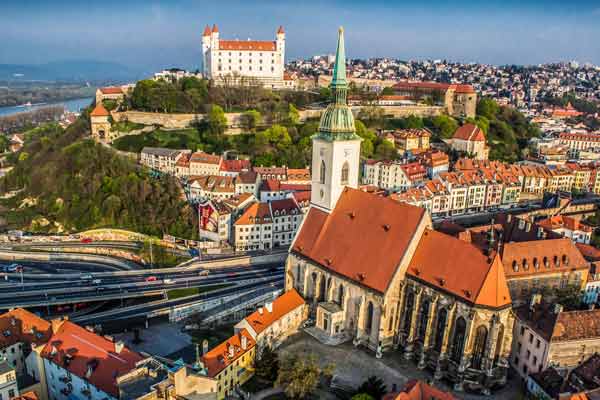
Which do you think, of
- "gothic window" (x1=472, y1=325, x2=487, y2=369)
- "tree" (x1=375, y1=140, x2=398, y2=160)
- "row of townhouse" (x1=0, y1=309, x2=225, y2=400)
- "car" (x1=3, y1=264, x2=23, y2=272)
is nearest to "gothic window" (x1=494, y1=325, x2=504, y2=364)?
"gothic window" (x1=472, y1=325, x2=487, y2=369)

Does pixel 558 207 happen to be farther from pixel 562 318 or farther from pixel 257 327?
pixel 257 327

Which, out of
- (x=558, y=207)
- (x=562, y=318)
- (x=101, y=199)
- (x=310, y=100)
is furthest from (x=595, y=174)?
(x=101, y=199)

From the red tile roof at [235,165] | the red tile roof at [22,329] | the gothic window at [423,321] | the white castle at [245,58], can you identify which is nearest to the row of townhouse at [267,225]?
the red tile roof at [235,165]

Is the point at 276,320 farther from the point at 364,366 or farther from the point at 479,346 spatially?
the point at 479,346

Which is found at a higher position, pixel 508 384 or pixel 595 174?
pixel 595 174

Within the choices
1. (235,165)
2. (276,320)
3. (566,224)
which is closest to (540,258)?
(566,224)

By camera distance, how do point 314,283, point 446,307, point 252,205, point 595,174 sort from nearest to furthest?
point 446,307, point 314,283, point 252,205, point 595,174

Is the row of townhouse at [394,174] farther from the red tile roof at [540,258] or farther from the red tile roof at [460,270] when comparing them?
the red tile roof at [460,270]
